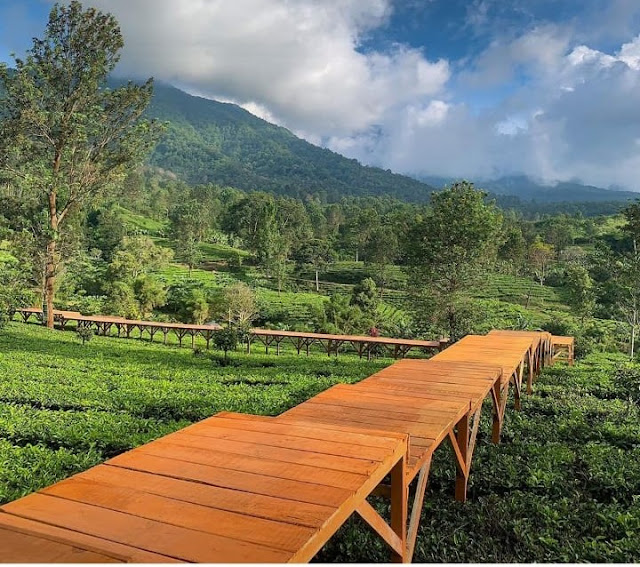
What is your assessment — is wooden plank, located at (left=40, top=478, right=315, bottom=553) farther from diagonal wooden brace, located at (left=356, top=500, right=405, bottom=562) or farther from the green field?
the green field

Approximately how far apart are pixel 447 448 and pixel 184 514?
11.6 ft

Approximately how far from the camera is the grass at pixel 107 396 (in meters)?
4.51

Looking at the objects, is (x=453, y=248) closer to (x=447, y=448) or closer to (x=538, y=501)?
(x=447, y=448)

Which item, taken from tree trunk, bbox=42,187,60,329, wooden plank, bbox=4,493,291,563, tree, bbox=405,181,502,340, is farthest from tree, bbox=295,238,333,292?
wooden plank, bbox=4,493,291,563

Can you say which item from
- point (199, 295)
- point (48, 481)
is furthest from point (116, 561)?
point (199, 295)

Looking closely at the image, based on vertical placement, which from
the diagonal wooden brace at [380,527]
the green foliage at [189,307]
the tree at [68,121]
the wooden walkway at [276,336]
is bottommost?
the green foliage at [189,307]

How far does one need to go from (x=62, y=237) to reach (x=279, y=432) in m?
15.7

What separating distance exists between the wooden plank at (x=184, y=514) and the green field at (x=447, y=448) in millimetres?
1633

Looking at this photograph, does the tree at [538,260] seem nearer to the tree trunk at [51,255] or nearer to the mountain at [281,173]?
the tree trunk at [51,255]

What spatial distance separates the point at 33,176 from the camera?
48.7 feet

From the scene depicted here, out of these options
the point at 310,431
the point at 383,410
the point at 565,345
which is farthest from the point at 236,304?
the point at 310,431

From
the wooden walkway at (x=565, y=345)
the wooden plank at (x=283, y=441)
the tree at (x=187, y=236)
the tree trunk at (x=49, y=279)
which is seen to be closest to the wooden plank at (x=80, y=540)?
the wooden plank at (x=283, y=441)

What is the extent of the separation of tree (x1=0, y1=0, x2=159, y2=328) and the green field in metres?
7.32

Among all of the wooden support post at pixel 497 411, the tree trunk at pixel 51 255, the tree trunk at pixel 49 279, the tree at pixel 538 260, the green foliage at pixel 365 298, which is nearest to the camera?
the wooden support post at pixel 497 411
